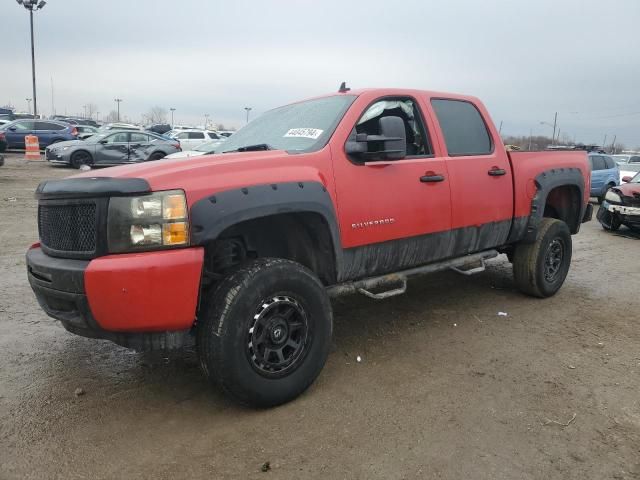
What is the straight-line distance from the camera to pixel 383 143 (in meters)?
3.46

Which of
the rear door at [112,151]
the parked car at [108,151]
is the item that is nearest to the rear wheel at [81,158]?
the parked car at [108,151]

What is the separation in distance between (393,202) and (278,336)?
1338 millimetres

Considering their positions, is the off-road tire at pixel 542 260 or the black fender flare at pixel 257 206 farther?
the off-road tire at pixel 542 260

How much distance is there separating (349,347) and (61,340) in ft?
7.58

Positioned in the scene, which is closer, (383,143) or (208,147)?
(383,143)

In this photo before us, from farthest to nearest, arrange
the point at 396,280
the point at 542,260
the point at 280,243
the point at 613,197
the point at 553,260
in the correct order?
the point at 613,197 < the point at 553,260 < the point at 542,260 < the point at 396,280 < the point at 280,243

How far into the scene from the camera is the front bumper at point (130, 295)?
258 centimetres

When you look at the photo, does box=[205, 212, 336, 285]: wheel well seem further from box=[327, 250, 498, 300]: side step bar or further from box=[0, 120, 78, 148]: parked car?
box=[0, 120, 78, 148]: parked car

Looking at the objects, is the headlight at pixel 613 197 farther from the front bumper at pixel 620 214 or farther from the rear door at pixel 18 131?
the rear door at pixel 18 131

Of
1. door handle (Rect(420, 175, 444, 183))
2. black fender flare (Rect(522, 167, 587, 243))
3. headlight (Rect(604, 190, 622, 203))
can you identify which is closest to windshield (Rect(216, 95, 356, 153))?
door handle (Rect(420, 175, 444, 183))

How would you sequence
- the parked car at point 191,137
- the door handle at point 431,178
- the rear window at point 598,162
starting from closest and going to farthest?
the door handle at point 431,178
the rear window at point 598,162
the parked car at point 191,137

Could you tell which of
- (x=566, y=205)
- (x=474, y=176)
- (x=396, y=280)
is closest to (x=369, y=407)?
(x=396, y=280)

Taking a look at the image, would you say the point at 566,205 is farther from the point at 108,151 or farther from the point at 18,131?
the point at 18,131

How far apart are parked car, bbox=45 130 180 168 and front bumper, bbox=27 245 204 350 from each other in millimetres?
16387
